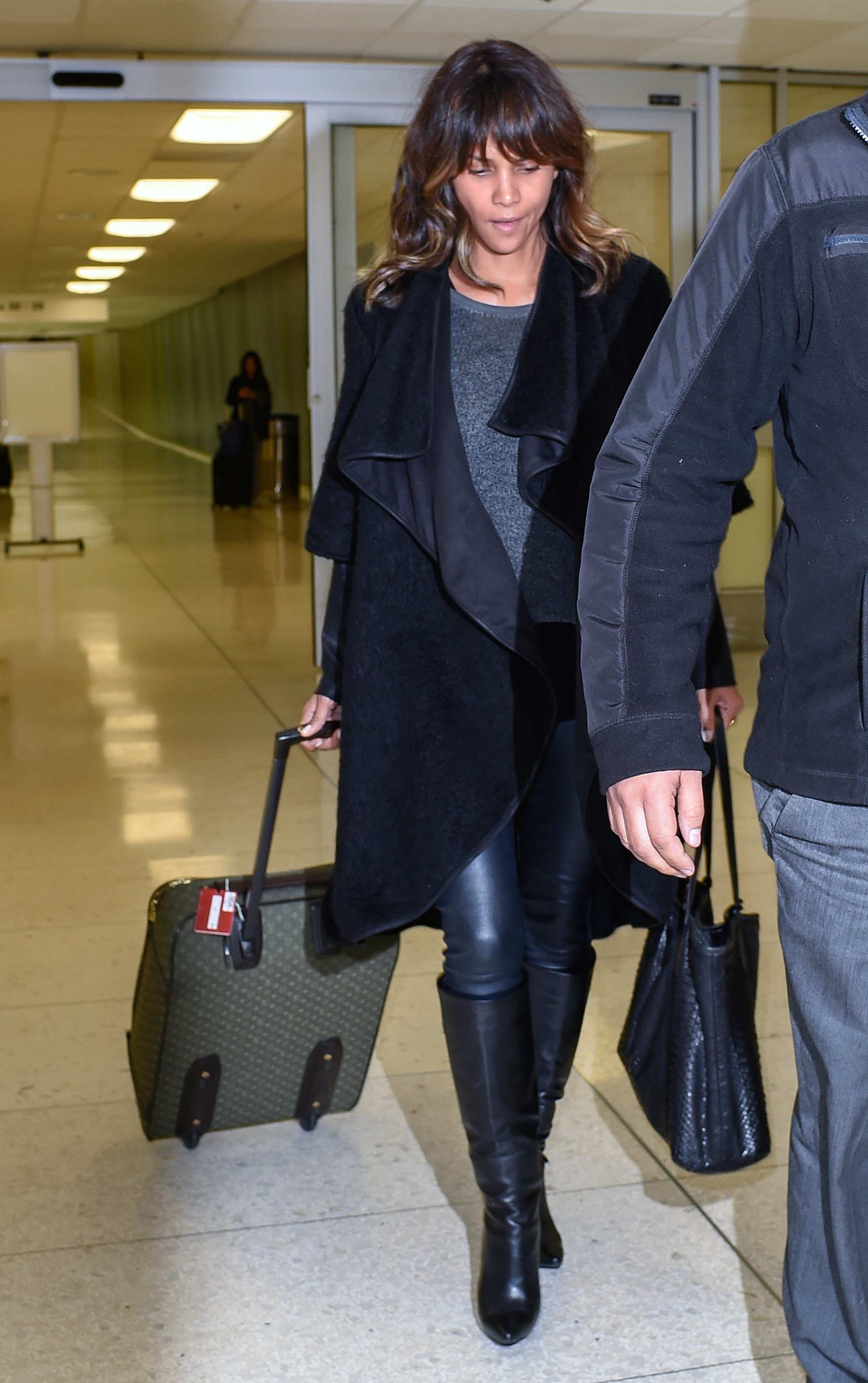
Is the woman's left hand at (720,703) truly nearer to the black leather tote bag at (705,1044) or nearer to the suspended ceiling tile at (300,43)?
the black leather tote bag at (705,1044)

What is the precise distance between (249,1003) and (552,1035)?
0.52 meters

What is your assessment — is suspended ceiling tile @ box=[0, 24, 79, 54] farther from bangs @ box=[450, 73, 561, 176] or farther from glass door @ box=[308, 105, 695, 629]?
bangs @ box=[450, 73, 561, 176]

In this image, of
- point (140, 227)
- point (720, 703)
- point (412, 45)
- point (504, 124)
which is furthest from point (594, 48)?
point (140, 227)

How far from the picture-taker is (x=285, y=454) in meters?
18.5

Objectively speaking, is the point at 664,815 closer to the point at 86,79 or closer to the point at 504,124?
the point at 504,124

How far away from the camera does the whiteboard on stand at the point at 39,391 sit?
13.0 meters

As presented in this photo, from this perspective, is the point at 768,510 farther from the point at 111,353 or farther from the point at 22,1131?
the point at 111,353

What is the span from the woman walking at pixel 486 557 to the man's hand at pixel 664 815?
20.7 inches

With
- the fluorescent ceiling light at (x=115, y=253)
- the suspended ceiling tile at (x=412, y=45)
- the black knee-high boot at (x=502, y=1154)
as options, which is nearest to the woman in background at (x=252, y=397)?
the fluorescent ceiling light at (x=115, y=253)

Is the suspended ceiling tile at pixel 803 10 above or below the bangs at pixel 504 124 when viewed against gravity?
above

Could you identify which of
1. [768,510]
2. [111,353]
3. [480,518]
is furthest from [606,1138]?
[111,353]

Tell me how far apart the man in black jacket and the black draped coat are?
1.75 ft

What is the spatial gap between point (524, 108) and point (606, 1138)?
1.60 m

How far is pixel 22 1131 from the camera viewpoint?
2.61 m
